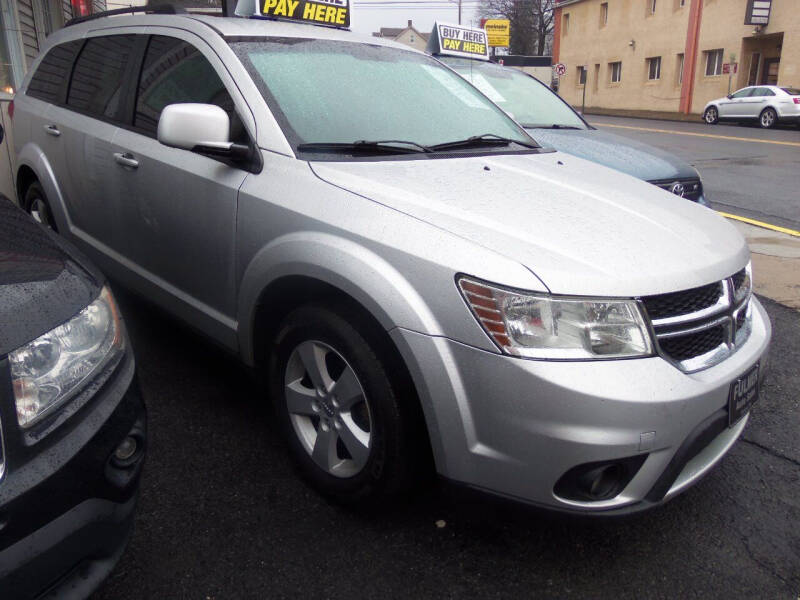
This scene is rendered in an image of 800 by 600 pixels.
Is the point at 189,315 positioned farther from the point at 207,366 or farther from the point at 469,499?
the point at 469,499

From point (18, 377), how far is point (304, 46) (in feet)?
7.00

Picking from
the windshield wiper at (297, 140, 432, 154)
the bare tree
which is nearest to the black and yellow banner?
the windshield wiper at (297, 140, 432, 154)

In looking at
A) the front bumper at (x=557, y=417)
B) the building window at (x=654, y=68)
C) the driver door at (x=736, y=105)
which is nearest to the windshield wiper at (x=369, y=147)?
the front bumper at (x=557, y=417)

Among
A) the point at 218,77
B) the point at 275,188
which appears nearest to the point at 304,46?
the point at 218,77

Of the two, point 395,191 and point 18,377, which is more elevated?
point 395,191

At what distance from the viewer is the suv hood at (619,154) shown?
5.23 metres

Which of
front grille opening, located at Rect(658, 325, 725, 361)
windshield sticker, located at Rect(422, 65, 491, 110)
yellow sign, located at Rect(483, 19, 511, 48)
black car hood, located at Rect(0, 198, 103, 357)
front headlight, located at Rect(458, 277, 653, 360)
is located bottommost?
front grille opening, located at Rect(658, 325, 725, 361)

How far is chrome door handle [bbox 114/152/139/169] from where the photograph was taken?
3.31 metres

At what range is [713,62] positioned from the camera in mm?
32062

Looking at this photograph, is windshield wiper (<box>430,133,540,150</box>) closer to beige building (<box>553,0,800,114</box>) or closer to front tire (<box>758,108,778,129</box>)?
front tire (<box>758,108,778,129</box>)

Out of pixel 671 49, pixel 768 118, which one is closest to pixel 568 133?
pixel 768 118

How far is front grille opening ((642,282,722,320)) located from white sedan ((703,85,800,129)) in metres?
23.7

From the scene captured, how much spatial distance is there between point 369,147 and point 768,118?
965 inches

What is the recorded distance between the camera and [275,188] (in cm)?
258
